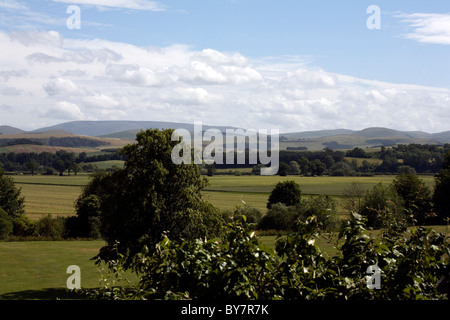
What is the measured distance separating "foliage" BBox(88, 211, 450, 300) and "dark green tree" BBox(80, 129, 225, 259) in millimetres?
21886

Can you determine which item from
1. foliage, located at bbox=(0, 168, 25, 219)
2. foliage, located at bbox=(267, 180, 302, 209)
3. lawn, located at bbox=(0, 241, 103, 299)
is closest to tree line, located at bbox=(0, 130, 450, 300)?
lawn, located at bbox=(0, 241, 103, 299)

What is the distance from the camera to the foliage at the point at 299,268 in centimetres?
578

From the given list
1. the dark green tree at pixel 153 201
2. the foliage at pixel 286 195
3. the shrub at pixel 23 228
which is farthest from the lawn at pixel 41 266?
the foliage at pixel 286 195

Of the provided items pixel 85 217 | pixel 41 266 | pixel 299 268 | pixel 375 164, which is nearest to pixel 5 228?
pixel 85 217

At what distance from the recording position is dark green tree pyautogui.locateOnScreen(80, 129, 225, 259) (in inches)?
1120

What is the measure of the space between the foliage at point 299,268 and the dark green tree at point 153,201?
A: 2189cm

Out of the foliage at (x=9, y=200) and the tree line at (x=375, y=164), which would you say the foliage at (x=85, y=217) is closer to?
the foliage at (x=9, y=200)

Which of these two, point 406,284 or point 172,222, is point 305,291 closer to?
point 406,284

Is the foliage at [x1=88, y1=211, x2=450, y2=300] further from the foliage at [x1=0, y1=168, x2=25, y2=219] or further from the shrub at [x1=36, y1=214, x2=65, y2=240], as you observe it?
the foliage at [x1=0, y1=168, x2=25, y2=219]

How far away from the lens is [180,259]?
247 inches

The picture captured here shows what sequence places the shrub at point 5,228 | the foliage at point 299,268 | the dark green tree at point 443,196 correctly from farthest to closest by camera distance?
the dark green tree at point 443,196 < the shrub at point 5,228 < the foliage at point 299,268

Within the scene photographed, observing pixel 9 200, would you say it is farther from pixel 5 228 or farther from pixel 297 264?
pixel 297 264

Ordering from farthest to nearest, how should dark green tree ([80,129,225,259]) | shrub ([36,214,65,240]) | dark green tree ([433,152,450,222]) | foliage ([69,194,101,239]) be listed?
dark green tree ([433,152,450,222]), foliage ([69,194,101,239]), shrub ([36,214,65,240]), dark green tree ([80,129,225,259])
